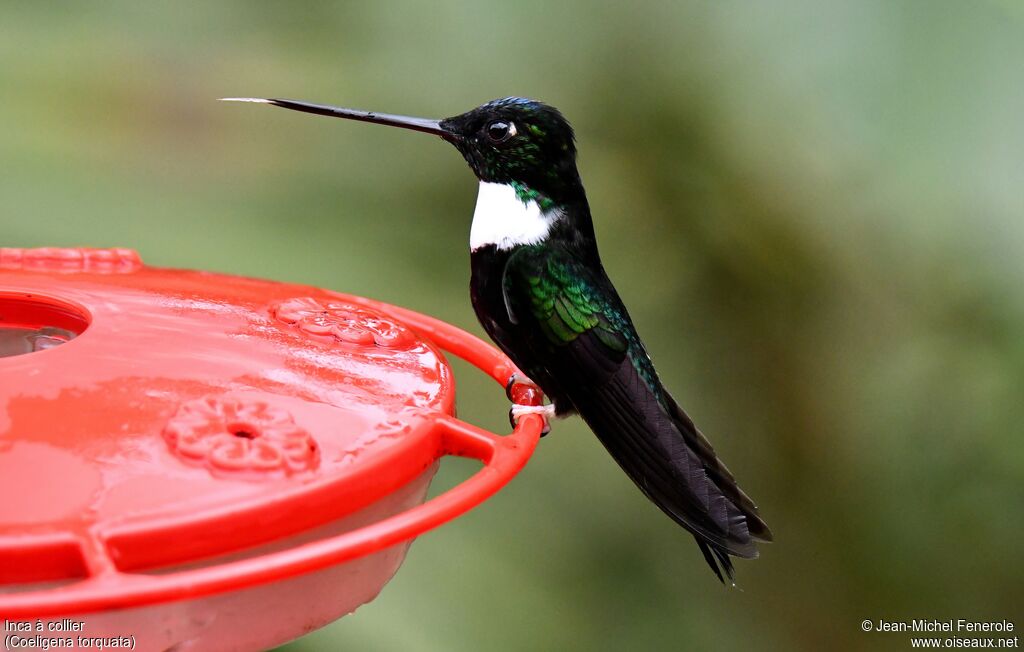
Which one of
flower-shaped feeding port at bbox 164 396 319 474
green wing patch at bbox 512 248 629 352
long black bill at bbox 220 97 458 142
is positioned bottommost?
green wing patch at bbox 512 248 629 352

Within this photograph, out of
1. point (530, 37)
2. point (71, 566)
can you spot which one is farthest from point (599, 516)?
point (71, 566)

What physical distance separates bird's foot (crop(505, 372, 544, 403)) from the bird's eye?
52cm

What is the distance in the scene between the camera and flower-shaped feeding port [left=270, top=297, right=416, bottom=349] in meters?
1.95

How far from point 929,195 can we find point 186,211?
177 centimetres

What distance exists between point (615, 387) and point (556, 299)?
0.23 metres

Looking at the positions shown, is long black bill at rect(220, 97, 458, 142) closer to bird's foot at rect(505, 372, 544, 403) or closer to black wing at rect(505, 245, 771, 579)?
black wing at rect(505, 245, 771, 579)

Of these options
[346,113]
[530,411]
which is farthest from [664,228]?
[346,113]

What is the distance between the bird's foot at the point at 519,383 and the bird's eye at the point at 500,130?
20.4 inches

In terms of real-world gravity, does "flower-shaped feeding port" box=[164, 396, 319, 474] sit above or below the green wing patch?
above

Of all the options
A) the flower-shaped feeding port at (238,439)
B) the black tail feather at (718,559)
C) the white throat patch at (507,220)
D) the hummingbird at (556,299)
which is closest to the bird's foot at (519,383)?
the hummingbird at (556,299)

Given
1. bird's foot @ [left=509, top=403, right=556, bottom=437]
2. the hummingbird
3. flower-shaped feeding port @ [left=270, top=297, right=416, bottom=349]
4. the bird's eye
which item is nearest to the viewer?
flower-shaped feeding port @ [left=270, top=297, right=416, bottom=349]

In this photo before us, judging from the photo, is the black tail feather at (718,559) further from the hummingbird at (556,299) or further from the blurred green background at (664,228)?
the blurred green background at (664,228)

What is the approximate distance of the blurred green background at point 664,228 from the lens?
2492 millimetres

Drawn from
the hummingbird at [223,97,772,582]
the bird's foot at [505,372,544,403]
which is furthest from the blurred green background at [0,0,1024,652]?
the hummingbird at [223,97,772,582]
